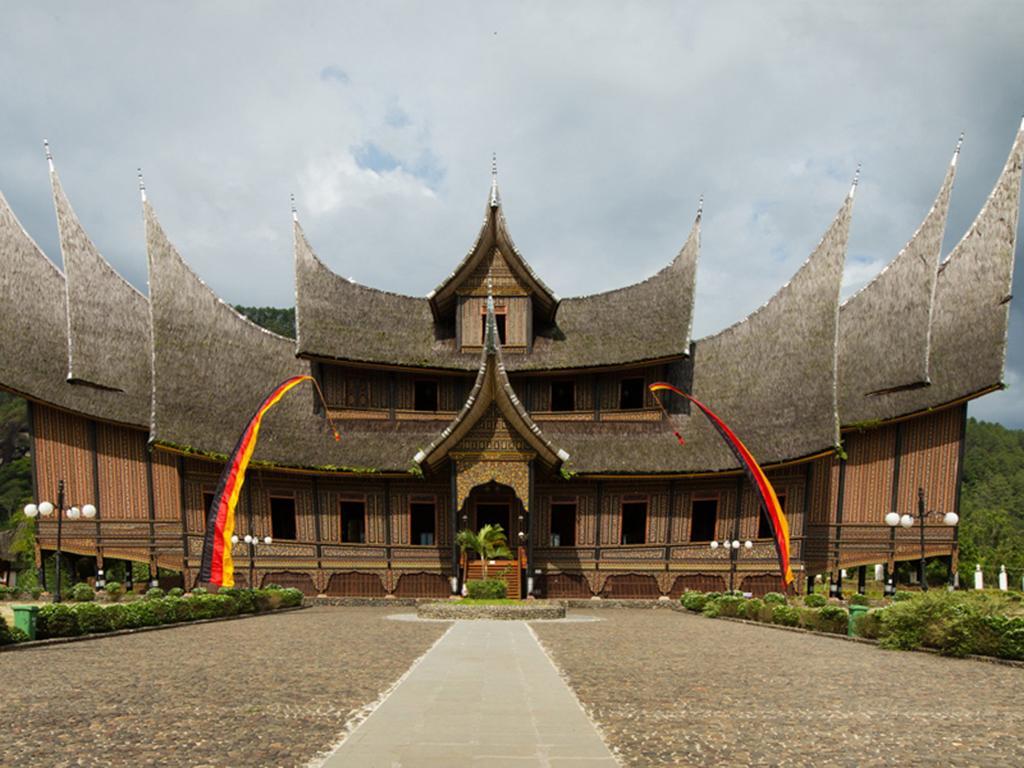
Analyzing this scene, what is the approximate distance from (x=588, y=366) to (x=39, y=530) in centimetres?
1929

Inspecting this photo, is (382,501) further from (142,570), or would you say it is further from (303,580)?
(142,570)

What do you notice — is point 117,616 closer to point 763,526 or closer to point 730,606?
point 730,606

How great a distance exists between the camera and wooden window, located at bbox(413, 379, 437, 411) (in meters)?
28.6

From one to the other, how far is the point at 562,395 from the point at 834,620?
14864 mm

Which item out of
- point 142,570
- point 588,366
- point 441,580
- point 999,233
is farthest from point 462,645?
point 142,570

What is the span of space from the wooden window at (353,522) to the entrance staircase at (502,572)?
182 inches

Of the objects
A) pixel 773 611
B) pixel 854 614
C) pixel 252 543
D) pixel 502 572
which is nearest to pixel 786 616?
pixel 773 611

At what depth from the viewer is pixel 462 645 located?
1205 cm

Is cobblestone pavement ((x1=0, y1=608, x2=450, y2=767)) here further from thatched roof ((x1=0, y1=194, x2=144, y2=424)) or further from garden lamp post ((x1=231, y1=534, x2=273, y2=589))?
thatched roof ((x1=0, y1=194, x2=144, y2=424))

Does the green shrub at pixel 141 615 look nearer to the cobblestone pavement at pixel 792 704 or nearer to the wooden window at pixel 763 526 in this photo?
the cobblestone pavement at pixel 792 704

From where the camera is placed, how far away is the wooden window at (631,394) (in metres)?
27.9

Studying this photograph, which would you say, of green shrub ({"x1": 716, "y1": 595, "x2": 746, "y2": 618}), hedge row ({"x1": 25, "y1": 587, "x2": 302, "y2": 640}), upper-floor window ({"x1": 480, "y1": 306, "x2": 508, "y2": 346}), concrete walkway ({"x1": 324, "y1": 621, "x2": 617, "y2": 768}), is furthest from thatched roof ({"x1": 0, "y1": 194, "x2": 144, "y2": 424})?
concrete walkway ({"x1": 324, "y1": 621, "x2": 617, "y2": 768})

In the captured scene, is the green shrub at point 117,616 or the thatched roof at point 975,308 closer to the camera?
the green shrub at point 117,616

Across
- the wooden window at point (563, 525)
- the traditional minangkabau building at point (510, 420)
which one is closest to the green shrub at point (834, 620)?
the traditional minangkabau building at point (510, 420)
